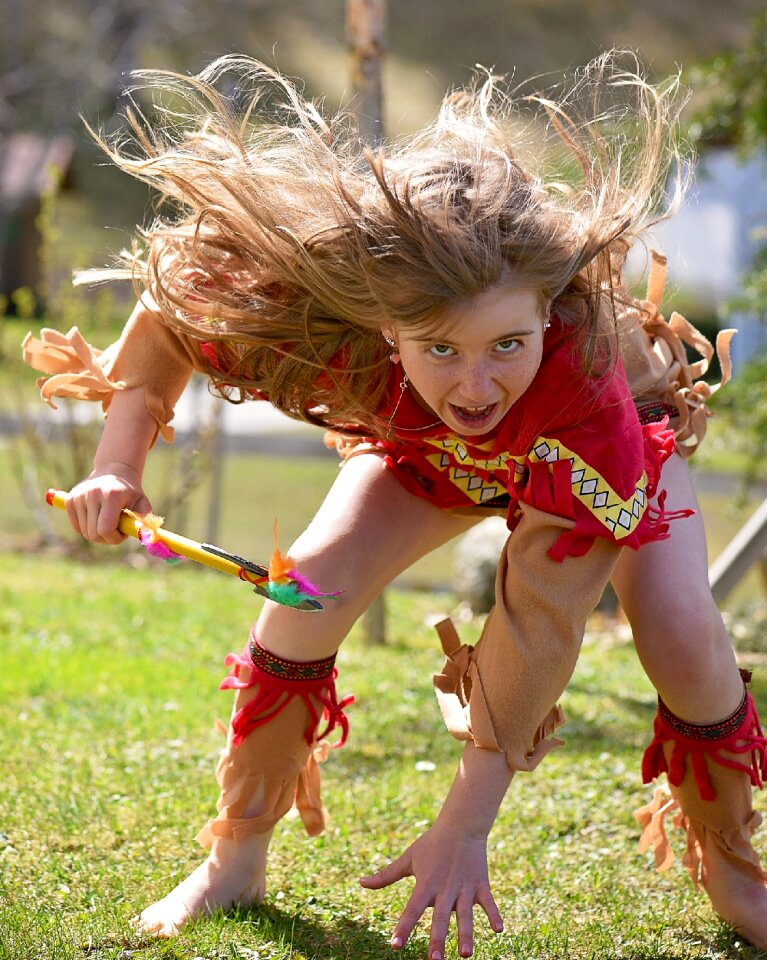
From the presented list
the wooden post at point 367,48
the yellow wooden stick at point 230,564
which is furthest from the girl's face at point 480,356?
the wooden post at point 367,48

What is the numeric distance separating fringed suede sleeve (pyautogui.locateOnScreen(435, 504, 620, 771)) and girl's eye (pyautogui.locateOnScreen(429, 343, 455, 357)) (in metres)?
0.29

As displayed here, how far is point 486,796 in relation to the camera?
2.06 meters

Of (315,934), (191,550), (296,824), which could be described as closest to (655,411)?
(191,550)

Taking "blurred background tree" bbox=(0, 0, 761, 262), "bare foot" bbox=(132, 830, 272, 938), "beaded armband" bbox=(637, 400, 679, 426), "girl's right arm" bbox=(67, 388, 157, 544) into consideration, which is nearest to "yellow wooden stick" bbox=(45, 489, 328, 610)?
"girl's right arm" bbox=(67, 388, 157, 544)

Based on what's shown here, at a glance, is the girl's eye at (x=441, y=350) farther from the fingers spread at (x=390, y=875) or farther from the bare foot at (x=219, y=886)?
the bare foot at (x=219, y=886)

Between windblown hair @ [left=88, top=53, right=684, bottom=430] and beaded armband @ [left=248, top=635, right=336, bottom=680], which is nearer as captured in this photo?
windblown hair @ [left=88, top=53, right=684, bottom=430]

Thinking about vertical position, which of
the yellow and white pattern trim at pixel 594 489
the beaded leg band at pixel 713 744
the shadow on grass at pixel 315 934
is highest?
the yellow and white pattern trim at pixel 594 489

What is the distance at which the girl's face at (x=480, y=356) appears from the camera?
199 cm

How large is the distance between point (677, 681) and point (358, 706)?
205cm

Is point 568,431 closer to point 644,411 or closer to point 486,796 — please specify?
point 644,411

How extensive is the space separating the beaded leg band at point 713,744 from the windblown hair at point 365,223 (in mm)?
765

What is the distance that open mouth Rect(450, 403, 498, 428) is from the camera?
2068 millimetres

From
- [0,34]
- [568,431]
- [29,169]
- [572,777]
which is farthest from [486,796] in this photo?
[0,34]

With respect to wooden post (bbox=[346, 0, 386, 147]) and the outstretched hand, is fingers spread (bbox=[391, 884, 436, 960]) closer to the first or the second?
the outstretched hand
